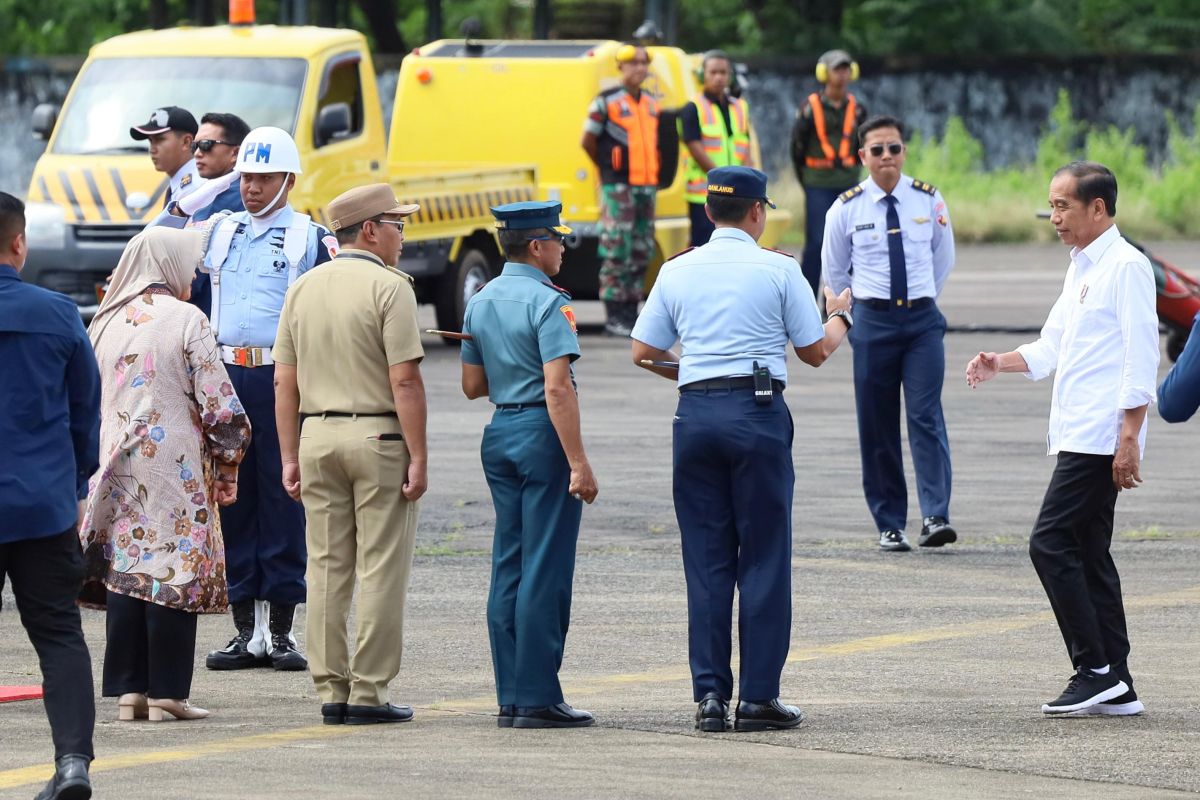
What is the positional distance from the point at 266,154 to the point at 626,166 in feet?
37.1

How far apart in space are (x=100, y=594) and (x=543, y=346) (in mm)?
1697

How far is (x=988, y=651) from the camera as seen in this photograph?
9.12 m

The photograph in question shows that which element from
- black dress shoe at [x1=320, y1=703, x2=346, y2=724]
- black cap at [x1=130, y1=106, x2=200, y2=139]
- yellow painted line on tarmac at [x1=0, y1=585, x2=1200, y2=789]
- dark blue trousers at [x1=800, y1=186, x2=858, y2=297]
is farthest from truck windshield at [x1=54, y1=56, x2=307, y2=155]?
black dress shoe at [x1=320, y1=703, x2=346, y2=724]

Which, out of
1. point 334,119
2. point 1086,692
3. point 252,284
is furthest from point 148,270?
point 334,119

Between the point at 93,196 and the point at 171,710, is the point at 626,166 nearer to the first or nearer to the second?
the point at 93,196

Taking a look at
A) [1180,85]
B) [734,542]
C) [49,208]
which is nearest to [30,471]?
[734,542]

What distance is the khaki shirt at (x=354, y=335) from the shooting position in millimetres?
7891

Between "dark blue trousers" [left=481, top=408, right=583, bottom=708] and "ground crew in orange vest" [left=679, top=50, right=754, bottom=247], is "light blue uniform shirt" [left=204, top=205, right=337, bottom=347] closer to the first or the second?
"dark blue trousers" [left=481, top=408, right=583, bottom=708]

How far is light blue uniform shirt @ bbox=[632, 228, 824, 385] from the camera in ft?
25.7

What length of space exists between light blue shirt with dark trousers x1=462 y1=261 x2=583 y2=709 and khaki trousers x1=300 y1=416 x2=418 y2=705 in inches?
12.4

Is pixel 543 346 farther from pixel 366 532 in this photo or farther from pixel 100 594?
pixel 100 594

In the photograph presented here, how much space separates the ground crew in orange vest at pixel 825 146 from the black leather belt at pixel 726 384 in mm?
13729

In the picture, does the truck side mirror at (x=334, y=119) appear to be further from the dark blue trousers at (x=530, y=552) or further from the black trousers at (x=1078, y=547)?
the black trousers at (x=1078, y=547)

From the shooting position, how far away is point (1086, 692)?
7.94 meters
